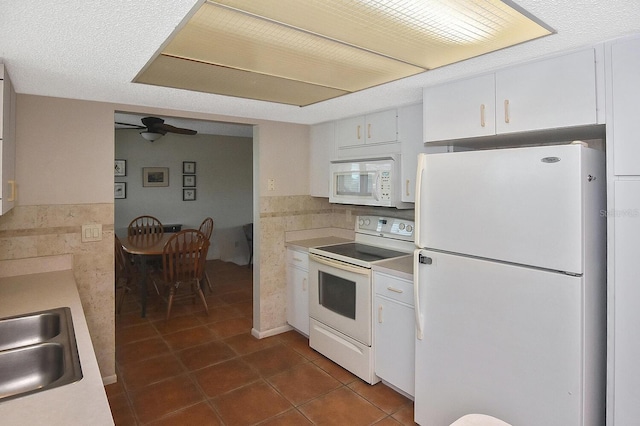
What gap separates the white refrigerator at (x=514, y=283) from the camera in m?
1.53

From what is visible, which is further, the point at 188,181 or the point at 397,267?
the point at 188,181

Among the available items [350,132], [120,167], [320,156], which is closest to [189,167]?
[120,167]

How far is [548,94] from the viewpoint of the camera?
5.64 feet

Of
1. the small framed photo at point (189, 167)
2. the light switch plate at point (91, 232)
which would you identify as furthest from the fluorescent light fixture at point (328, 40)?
the small framed photo at point (189, 167)

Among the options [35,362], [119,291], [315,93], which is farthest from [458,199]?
[119,291]

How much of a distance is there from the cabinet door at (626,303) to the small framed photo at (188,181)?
5976 mm

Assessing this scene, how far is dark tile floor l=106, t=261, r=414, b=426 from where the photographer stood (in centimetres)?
232

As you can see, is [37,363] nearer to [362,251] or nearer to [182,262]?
[362,251]

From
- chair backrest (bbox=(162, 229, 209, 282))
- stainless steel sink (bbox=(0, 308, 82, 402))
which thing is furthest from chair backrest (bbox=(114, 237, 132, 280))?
stainless steel sink (bbox=(0, 308, 82, 402))

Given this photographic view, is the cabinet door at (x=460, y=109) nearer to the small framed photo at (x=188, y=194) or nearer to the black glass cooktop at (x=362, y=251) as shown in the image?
the black glass cooktop at (x=362, y=251)

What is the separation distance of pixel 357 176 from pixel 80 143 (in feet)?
6.68

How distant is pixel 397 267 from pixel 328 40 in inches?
60.7

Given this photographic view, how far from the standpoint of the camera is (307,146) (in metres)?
3.69

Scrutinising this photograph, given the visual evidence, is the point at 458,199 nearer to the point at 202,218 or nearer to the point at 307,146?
the point at 307,146
